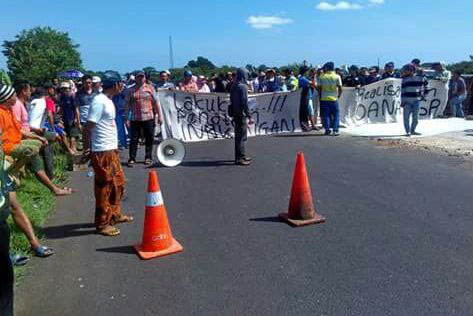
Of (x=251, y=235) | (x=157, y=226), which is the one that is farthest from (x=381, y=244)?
(x=157, y=226)

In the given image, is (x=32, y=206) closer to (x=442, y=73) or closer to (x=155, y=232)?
(x=155, y=232)

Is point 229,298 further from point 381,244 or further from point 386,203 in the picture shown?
point 386,203

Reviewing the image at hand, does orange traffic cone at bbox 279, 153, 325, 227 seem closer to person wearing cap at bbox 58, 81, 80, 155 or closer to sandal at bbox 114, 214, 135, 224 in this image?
sandal at bbox 114, 214, 135, 224

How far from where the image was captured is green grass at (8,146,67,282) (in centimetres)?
499

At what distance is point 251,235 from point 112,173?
1.76m

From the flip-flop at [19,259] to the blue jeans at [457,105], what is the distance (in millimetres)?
13794

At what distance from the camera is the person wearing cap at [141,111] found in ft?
31.7

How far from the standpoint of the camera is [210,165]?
9500 millimetres

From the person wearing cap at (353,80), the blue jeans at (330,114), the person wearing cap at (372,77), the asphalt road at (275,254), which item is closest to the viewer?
the asphalt road at (275,254)

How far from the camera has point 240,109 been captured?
30.2 ft

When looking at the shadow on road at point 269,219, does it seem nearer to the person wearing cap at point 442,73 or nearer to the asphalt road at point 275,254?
the asphalt road at point 275,254

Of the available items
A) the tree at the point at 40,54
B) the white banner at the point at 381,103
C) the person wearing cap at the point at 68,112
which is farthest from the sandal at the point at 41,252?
the tree at the point at 40,54

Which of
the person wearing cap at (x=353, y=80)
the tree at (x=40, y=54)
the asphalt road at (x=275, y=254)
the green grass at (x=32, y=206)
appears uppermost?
the tree at (x=40, y=54)

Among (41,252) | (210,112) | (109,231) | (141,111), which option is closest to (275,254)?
(109,231)
